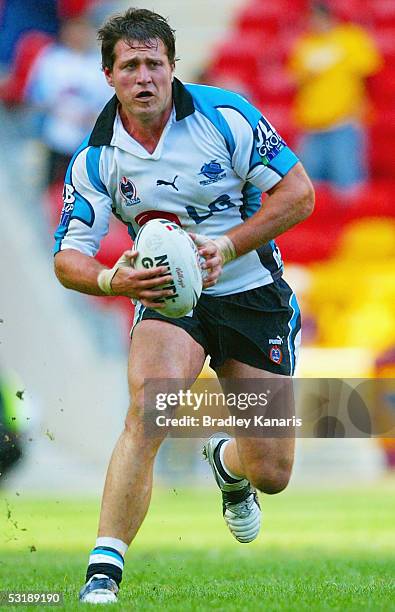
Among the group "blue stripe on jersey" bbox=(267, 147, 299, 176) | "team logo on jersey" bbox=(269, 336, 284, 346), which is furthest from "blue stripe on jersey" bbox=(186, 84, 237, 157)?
"team logo on jersey" bbox=(269, 336, 284, 346)

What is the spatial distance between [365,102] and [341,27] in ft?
3.15

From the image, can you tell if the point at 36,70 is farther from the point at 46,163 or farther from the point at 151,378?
the point at 151,378

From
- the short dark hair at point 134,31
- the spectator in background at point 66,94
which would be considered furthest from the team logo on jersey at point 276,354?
the spectator in background at point 66,94

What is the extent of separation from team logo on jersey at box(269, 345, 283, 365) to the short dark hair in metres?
1.28

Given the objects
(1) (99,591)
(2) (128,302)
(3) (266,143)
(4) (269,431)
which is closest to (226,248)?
(3) (266,143)

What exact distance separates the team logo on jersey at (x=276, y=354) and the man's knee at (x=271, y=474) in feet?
1.46

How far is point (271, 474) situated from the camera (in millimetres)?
5445

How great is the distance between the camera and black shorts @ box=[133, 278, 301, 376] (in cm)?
516

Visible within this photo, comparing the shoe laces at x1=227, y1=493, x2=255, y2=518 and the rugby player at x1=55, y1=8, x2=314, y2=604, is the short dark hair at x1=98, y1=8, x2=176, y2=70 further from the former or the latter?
the shoe laces at x1=227, y1=493, x2=255, y2=518

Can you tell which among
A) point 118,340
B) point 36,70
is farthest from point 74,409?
point 36,70

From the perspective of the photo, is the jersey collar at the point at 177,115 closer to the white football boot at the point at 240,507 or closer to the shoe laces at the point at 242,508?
the white football boot at the point at 240,507

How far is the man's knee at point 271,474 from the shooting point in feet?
17.8

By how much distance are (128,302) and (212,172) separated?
28.4 ft

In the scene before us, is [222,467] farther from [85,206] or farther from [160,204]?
[85,206]
